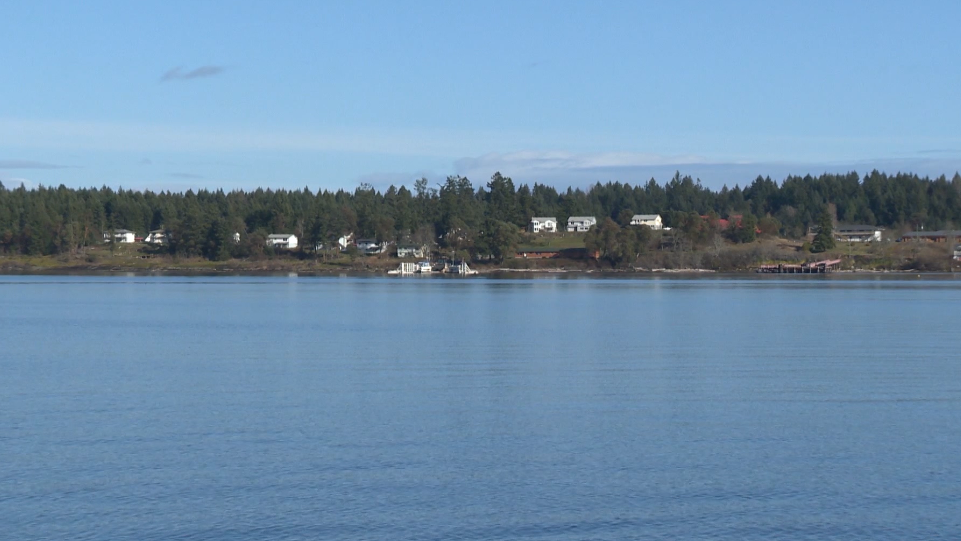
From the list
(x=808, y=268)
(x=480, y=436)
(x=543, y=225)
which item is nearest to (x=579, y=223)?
(x=543, y=225)

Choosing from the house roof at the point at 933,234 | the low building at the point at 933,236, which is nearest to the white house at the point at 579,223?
the low building at the point at 933,236

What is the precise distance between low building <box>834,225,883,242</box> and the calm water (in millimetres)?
88627

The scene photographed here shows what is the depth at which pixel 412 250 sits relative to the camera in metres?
104

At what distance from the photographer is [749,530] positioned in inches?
365

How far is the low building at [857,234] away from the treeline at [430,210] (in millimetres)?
3119

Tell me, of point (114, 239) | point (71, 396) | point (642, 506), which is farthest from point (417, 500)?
point (114, 239)

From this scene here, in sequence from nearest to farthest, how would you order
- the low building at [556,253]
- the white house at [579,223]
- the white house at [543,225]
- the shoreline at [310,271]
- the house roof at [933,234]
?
the shoreline at [310,271] → the low building at [556,253] → the house roof at [933,234] → the white house at [543,225] → the white house at [579,223]

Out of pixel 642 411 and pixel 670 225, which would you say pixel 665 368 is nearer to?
pixel 642 411

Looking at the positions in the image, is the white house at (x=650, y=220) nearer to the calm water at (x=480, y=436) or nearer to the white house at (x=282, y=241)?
the white house at (x=282, y=241)

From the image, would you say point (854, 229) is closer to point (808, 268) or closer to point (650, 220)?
point (808, 268)

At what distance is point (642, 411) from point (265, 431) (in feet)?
17.7

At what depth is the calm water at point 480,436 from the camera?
376 inches

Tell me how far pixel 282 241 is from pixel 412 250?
13960 millimetres

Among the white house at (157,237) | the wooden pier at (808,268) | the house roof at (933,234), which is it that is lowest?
the wooden pier at (808,268)
